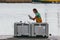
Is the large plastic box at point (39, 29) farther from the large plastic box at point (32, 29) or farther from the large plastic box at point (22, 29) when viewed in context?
the large plastic box at point (22, 29)

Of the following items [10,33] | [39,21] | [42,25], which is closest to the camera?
[42,25]

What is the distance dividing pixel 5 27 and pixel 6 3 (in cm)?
147

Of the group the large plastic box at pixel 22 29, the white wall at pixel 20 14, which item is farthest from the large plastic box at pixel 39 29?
the white wall at pixel 20 14

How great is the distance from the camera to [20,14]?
15.1m

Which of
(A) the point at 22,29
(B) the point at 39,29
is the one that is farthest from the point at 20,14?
(B) the point at 39,29

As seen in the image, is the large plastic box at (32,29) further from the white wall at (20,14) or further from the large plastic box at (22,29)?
the white wall at (20,14)

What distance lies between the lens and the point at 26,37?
41.5ft

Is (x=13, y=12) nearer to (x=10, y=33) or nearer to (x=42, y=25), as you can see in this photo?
(x=10, y=33)

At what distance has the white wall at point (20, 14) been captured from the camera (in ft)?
49.4

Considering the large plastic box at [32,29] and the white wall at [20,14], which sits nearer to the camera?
the large plastic box at [32,29]

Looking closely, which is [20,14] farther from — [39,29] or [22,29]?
[39,29]

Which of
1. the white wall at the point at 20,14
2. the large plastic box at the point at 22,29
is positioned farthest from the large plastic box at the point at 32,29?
the white wall at the point at 20,14

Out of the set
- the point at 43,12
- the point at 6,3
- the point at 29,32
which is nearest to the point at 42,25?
the point at 29,32

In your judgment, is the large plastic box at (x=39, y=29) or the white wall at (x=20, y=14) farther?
the white wall at (x=20, y=14)
